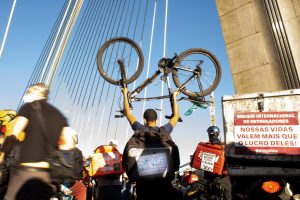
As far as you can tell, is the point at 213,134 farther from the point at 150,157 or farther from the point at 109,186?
the point at 109,186

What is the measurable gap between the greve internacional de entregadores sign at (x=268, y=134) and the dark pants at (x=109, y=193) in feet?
8.75

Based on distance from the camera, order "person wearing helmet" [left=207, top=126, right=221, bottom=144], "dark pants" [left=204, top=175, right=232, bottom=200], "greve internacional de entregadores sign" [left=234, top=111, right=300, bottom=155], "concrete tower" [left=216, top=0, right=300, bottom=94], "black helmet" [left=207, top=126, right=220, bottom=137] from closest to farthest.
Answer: "greve internacional de entregadores sign" [left=234, top=111, right=300, bottom=155], "dark pants" [left=204, top=175, right=232, bottom=200], "person wearing helmet" [left=207, top=126, right=221, bottom=144], "black helmet" [left=207, top=126, right=220, bottom=137], "concrete tower" [left=216, top=0, right=300, bottom=94]

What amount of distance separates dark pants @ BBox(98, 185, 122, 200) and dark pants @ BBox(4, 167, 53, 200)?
10.2 ft

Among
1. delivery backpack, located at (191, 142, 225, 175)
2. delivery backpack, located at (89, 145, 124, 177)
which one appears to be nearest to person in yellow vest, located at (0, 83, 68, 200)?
delivery backpack, located at (191, 142, 225, 175)

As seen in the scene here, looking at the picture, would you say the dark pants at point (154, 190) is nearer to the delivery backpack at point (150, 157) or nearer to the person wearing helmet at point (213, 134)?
the delivery backpack at point (150, 157)

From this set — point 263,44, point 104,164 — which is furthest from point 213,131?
point 263,44

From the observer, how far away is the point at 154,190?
9.84 ft

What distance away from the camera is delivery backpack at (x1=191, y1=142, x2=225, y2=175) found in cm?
386

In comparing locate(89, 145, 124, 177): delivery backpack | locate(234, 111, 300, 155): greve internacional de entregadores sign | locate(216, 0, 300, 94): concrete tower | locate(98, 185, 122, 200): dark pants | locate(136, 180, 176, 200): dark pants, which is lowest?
locate(98, 185, 122, 200): dark pants

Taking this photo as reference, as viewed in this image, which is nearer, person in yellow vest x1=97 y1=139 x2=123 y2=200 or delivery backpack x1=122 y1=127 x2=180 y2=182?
delivery backpack x1=122 y1=127 x2=180 y2=182

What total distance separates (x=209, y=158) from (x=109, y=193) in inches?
92.2

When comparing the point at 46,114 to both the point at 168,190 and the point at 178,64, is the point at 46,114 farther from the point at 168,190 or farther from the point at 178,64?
the point at 178,64

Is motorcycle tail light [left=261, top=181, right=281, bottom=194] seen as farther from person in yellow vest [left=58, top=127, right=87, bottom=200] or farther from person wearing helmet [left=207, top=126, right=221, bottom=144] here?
person in yellow vest [left=58, top=127, right=87, bottom=200]

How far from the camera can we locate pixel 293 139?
11.6 ft
